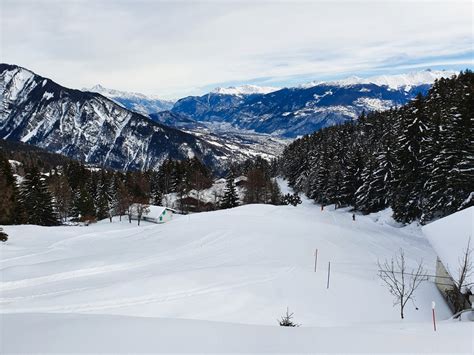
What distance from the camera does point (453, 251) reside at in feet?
58.2

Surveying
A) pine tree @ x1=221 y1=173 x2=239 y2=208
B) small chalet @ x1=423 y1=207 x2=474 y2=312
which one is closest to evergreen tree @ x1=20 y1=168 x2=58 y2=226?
pine tree @ x1=221 y1=173 x2=239 y2=208

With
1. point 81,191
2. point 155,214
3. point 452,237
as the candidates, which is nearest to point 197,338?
point 452,237

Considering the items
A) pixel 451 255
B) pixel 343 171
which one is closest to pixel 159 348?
pixel 451 255

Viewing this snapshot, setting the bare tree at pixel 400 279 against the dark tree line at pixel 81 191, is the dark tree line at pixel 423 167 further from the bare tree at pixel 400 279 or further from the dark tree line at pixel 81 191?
the dark tree line at pixel 81 191

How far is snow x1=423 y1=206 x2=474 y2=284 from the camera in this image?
16.7m

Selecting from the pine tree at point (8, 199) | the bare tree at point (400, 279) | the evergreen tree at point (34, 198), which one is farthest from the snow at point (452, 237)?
the evergreen tree at point (34, 198)

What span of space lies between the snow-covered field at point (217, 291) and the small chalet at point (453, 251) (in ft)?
3.20

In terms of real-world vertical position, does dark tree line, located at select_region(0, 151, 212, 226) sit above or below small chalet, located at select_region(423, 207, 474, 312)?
above

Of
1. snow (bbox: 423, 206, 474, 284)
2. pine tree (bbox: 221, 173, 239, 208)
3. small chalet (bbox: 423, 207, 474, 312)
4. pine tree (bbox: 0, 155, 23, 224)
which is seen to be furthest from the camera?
pine tree (bbox: 221, 173, 239, 208)

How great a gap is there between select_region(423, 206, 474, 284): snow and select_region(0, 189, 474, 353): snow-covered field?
2.62 metres

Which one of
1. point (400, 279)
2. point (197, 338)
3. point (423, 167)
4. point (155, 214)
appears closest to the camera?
point (197, 338)

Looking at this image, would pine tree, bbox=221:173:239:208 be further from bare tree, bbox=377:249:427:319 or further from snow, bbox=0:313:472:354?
snow, bbox=0:313:472:354

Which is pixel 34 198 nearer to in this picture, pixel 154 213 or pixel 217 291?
pixel 154 213

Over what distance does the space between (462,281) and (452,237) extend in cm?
548
